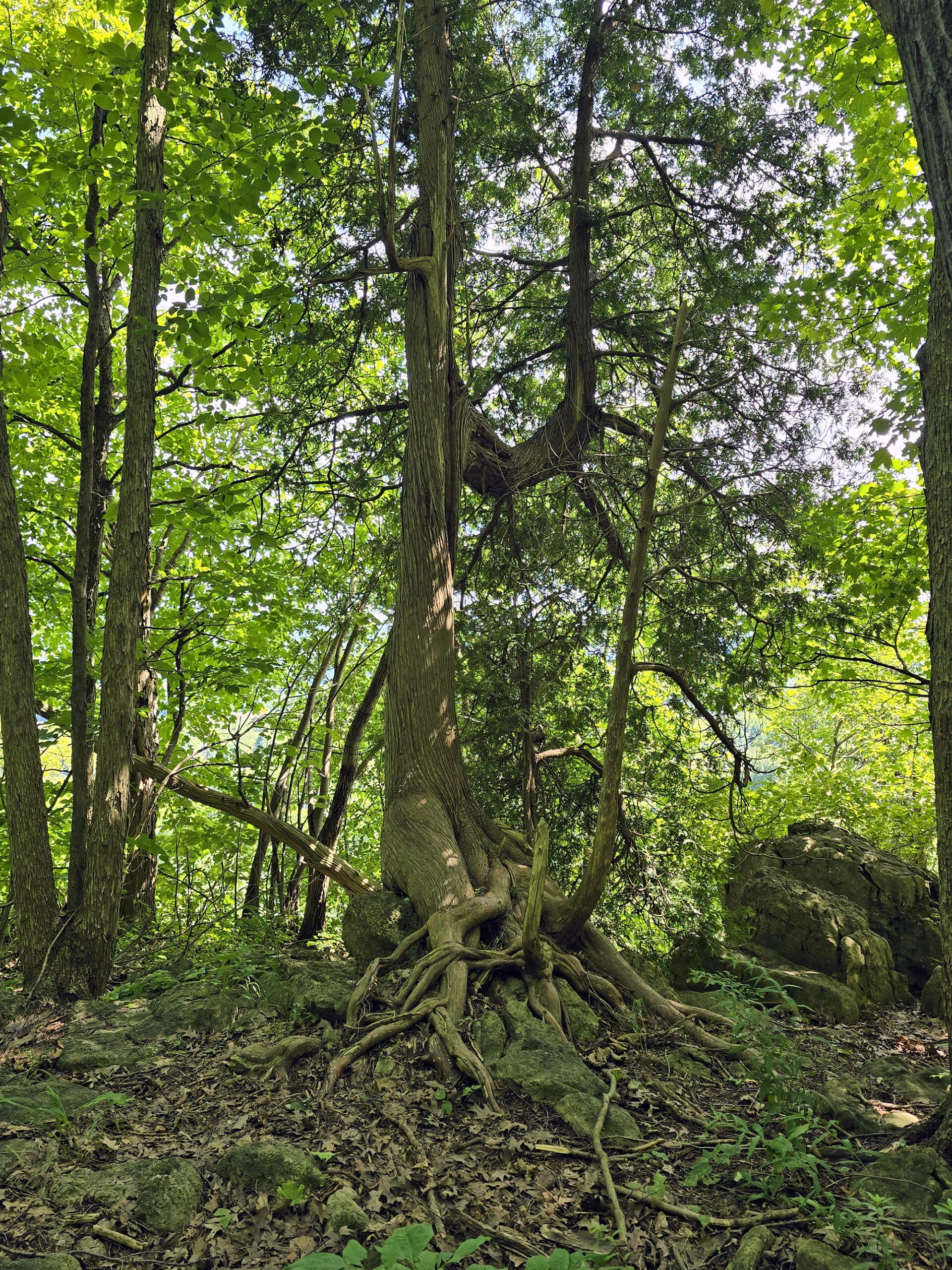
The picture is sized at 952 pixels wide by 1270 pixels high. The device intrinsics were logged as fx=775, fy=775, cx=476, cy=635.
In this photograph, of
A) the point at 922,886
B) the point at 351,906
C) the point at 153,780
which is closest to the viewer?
the point at 351,906

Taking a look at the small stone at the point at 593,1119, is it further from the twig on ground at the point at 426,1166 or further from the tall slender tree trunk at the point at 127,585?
the tall slender tree trunk at the point at 127,585

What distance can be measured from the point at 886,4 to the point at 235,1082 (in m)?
5.22

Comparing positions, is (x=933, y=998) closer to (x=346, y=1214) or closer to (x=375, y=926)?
(x=375, y=926)

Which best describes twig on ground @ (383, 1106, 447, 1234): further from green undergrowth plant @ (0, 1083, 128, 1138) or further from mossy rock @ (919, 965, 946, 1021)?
mossy rock @ (919, 965, 946, 1021)

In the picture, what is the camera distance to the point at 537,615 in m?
7.15

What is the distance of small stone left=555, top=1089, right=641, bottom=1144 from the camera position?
10.6 feet

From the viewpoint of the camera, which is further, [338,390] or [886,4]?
[338,390]

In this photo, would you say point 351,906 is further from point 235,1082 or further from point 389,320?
point 389,320

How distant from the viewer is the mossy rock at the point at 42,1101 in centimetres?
314

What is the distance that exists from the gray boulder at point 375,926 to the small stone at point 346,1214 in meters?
2.21

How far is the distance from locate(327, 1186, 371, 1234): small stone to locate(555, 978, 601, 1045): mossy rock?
1822 mm

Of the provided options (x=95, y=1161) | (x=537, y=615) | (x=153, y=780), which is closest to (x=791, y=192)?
(x=537, y=615)

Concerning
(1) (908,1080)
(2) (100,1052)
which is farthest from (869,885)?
(2) (100,1052)

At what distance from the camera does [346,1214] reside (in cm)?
257
